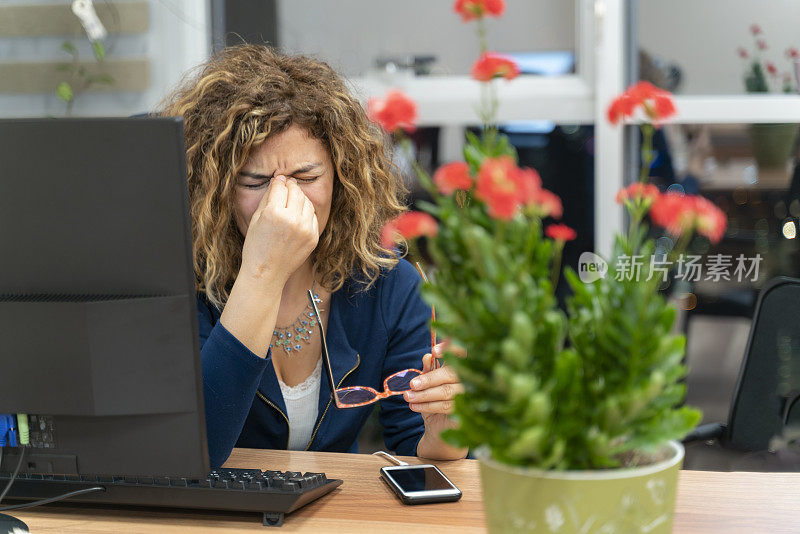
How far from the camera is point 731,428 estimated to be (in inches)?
69.4

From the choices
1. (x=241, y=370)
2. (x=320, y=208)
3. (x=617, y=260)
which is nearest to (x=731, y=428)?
(x=320, y=208)

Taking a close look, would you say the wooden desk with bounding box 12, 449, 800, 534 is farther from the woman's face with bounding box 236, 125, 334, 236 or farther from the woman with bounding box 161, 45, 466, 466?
the woman's face with bounding box 236, 125, 334, 236

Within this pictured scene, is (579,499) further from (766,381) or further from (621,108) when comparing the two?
(766,381)

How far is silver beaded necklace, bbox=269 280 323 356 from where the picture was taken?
1.47 metres

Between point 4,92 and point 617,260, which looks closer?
point 617,260

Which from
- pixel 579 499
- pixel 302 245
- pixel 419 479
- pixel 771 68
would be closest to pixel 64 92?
pixel 302 245

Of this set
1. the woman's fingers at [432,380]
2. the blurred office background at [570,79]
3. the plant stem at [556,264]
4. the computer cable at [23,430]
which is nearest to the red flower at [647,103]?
the plant stem at [556,264]

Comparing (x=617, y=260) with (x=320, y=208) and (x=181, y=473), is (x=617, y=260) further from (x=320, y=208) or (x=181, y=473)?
(x=320, y=208)

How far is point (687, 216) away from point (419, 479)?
0.63 meters

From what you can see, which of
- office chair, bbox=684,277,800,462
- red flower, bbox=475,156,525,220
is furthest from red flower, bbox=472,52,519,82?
office chair, bbox=684,277,800,462

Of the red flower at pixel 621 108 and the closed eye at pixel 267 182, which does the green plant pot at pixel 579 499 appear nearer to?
the red flower at pixel 621 108

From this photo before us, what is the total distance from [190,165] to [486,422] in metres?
0.94

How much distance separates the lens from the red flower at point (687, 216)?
59 centimetres

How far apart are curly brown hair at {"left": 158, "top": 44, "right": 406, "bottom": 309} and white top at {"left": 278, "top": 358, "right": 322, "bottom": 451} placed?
18cm
